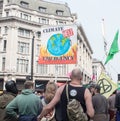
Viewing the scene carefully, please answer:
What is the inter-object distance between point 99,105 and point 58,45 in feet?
23.8

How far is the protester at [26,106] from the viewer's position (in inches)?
244

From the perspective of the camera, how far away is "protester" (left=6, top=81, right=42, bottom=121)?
6.20 meters

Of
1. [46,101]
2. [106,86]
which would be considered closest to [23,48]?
[106,86]

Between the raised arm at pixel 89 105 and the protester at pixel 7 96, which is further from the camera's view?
the protester at pixel 7 96

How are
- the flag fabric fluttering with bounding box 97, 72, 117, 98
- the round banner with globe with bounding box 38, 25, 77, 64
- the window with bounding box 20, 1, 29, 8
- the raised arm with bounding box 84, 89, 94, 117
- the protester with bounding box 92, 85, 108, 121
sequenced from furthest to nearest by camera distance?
the window with bounding box 20, 1, 29, 8, the round banner with globe with bounding box 38, 25, 77, 64, the flag fabric fluttering with bounding box 97, 72, 117, 98, the protester with bounding box 92, 85, 108, 121, the raised arm with bounding box 84, 89, 94, 117

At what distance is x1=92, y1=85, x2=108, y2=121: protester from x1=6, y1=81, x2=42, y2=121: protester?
8.90 feet

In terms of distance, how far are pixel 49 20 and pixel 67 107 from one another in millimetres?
60286

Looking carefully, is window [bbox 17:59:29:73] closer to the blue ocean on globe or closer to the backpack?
the blue ocean on globe

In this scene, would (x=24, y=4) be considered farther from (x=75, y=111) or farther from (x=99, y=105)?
(x=75, y=111)

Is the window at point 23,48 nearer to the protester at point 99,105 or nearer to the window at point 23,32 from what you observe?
the window at point 23,32

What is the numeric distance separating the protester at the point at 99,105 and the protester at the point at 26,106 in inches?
107

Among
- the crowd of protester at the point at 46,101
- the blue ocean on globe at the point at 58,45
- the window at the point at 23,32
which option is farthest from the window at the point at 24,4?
the crowd of protester at the point at 46,101

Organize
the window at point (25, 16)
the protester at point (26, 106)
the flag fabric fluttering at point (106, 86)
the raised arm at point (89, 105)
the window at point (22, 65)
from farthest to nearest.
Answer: the window at point (25, 16) < the window at point (22, 65) < the flag fabric fluttering at point (106, 86) < the protester at point (26, 106) < the raised arm at point (89, 105)

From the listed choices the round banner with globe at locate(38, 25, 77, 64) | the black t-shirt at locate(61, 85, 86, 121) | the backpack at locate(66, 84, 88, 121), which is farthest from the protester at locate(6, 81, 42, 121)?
the round banner with globe at locate(38, 25, 77, 64)
